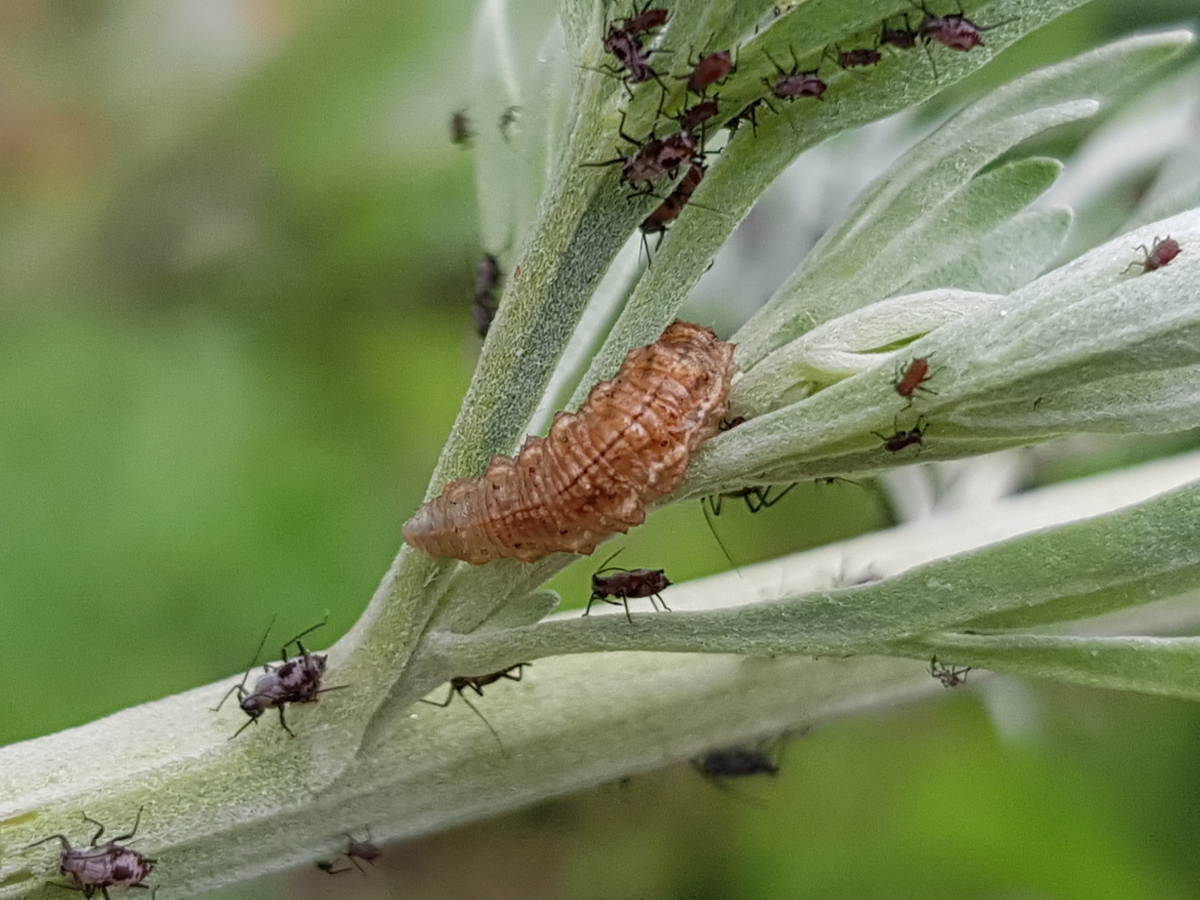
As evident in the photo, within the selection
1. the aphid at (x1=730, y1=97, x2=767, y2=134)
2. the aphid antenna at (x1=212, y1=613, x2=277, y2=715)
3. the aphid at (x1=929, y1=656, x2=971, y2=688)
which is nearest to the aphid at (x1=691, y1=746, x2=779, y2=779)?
the aphid at (x1=929, y1=656, x2=971, y2=688)

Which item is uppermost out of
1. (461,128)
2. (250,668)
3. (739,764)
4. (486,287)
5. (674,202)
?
(461,128)

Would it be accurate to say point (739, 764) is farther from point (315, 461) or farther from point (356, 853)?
point (315, 461)

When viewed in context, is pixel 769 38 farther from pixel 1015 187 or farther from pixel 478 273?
pixel 478 273

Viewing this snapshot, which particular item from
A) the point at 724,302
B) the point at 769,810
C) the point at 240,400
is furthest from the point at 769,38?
the point at 240,400


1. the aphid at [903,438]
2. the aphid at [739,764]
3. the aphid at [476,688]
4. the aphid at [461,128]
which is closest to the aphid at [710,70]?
the aphid at [903,438]

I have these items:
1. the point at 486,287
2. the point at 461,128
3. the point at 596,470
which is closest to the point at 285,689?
the point at 596,470
